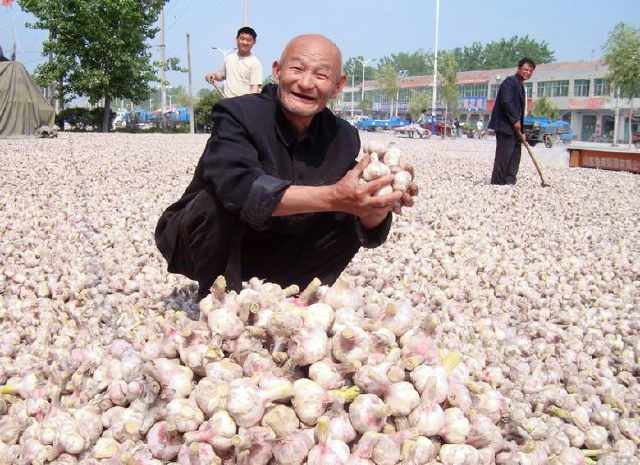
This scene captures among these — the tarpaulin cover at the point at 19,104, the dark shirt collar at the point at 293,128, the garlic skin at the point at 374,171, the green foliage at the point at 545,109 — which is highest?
the green foliage at the point at 545,109

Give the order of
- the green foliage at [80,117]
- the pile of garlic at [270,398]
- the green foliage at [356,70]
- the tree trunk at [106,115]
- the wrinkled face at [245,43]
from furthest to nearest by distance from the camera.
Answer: the green foliage at [356,70], the green foliage at [80,117], the tree trunk at [106,115], the wrinkled face at [245,43], the pile of garlic at [270,398]

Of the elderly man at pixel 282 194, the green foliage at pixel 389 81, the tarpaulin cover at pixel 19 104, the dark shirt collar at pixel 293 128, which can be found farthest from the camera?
the green foliage at pixel 389 81

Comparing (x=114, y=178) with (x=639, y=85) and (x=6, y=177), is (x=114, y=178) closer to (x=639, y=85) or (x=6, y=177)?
(x=6, y=177)

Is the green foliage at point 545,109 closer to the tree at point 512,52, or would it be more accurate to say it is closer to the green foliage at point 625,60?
the green foliage at point 625,60

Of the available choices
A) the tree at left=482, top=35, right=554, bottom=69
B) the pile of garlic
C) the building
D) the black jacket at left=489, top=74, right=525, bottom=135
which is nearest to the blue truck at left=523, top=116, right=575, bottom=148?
the building

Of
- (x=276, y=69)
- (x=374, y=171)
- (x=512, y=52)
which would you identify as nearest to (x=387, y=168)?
(x=374, y=171)

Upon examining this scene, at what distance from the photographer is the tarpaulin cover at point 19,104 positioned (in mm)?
13594

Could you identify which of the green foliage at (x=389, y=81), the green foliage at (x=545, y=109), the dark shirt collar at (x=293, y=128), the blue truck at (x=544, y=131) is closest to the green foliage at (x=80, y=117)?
the blue truck at (x=544, y=131)

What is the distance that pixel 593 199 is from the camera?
7.03m

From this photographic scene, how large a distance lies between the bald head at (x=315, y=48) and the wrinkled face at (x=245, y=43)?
5266 mm

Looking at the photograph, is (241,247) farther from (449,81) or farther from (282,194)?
(449,81)

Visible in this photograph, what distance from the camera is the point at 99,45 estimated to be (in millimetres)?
23109

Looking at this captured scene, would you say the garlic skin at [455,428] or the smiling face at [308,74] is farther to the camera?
the smiling face at [308,74]

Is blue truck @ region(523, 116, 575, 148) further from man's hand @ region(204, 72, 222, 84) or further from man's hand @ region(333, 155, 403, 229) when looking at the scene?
man's hand @ region(333, 155, 403, 229)
